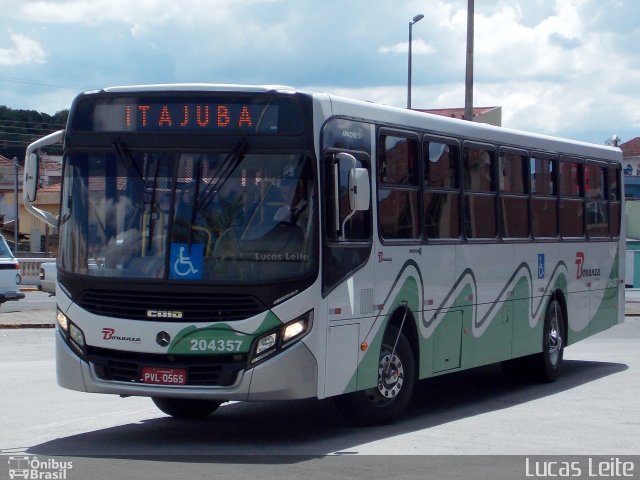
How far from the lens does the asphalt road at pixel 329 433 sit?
952 centimetres

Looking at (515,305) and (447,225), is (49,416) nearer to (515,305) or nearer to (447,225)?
(447,225)

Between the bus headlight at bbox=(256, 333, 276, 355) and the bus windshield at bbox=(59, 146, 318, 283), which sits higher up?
the bus windshield at bbox=(59, 146, 318, 283)

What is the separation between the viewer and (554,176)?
16391 mm

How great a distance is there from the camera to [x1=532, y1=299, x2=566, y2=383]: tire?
16.0 metres

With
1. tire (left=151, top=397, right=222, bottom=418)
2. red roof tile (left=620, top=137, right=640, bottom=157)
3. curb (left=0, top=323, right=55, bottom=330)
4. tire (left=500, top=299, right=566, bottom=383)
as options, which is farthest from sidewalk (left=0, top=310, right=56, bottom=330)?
red roof tile (left=620, top=137, right=640, bottom=157)

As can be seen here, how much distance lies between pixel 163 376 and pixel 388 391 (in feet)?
8.12

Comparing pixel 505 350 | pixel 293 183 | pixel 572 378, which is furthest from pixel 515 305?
pixel 293 183

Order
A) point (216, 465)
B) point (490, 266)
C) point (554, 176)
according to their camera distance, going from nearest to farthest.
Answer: point (216, 465)
point (490, 266)
point (554, 176)

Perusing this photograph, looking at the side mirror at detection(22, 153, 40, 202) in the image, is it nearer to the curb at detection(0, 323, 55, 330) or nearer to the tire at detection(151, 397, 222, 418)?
the tire at detection(151, 397, 222, 418)

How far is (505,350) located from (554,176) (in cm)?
292

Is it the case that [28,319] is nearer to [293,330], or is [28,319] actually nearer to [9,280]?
[9,280]

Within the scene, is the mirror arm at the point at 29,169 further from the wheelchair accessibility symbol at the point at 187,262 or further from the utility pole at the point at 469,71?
the utility pole at the point at 469,71

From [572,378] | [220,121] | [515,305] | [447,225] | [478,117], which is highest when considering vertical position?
[478,117]

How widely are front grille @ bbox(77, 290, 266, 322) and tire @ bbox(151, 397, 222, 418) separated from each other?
1.96 meters
